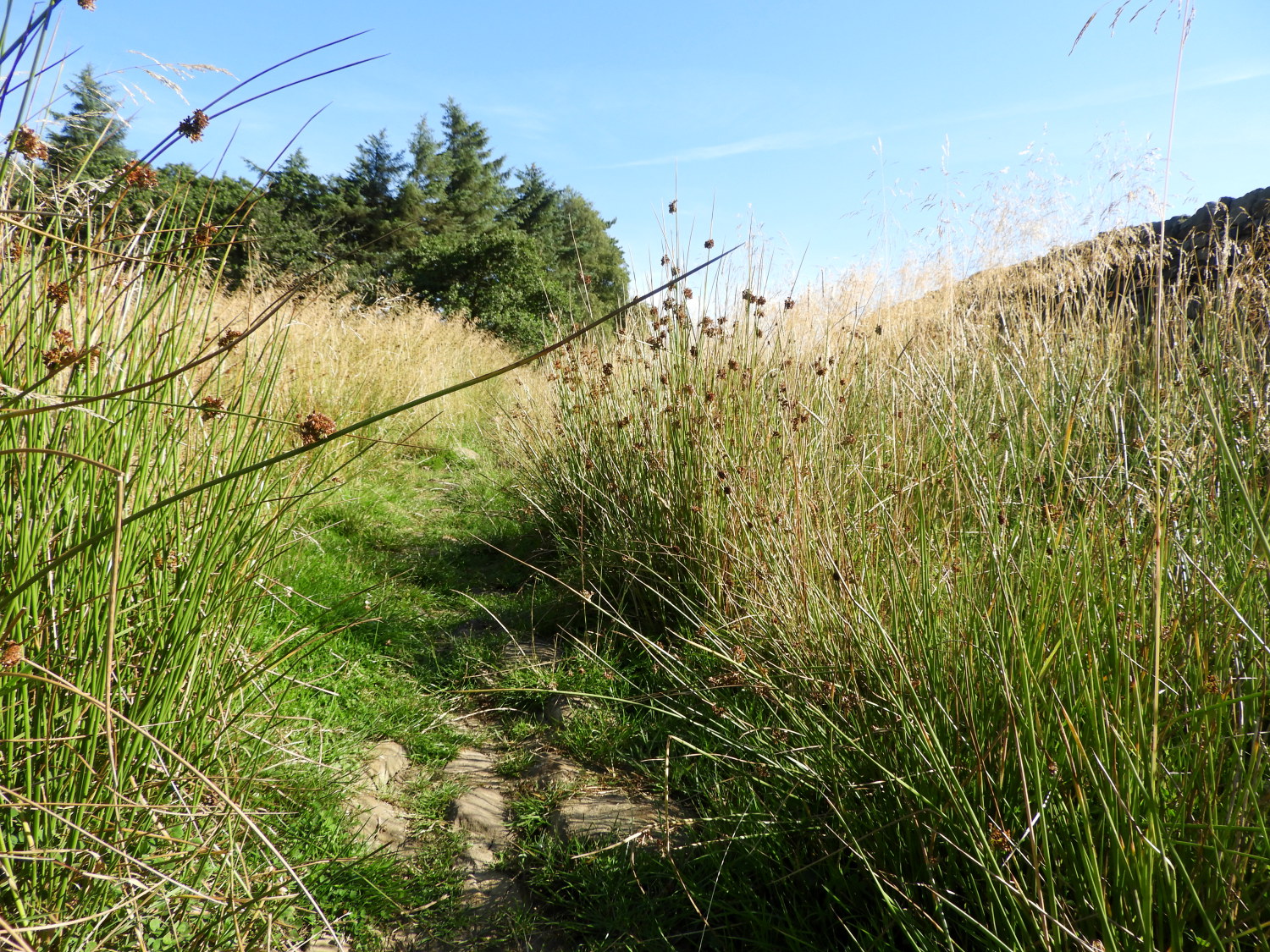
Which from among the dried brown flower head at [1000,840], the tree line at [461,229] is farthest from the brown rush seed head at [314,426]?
the tree line at [461,229]

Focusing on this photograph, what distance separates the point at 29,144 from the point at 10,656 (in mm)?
725

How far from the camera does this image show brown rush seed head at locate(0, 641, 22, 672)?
96 cm

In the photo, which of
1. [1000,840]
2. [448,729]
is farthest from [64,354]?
[448,729]

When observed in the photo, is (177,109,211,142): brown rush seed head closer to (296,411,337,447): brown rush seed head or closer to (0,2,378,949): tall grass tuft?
(0,2,378,949): tall grass tuft

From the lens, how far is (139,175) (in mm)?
1152

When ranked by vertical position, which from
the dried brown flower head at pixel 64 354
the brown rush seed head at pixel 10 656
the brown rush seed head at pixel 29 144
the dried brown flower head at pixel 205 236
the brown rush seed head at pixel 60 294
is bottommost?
the brown rush seed head at pixel 10 656

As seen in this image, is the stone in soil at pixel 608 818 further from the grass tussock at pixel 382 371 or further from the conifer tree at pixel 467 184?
the conifer tree at pixel 467 184

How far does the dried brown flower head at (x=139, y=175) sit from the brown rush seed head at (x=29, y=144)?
0.36ft

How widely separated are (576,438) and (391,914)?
88.7 inches

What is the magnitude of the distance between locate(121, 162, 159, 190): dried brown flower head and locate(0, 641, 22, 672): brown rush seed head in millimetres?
738

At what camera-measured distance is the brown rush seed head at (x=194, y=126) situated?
1019mm

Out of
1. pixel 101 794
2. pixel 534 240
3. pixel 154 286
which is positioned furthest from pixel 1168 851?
pixel 534 240

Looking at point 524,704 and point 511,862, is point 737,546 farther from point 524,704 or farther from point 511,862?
point 511,862

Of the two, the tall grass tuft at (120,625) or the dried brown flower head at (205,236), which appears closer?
the tall grass tuft at (120,625)
